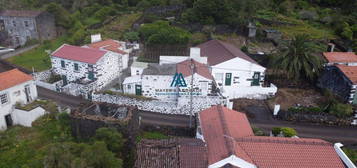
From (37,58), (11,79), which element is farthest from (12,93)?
(37,58)

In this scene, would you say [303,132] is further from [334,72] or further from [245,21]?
[245,21]

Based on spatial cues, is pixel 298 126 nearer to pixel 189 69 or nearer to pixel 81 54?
pixel 189 69

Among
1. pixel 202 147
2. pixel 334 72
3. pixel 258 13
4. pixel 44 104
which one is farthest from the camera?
pixel 258 13

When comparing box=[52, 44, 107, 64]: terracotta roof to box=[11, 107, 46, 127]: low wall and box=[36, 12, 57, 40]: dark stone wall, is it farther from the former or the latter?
box=[36, 12, 57, 40]: dark stone wall

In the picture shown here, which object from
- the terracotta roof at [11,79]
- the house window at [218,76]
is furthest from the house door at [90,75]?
the house window at [218,76]

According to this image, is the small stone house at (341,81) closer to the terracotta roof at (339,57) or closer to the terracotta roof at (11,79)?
the terracotta roof at (339,57)

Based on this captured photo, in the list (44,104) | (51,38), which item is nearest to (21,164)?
(44,104)
